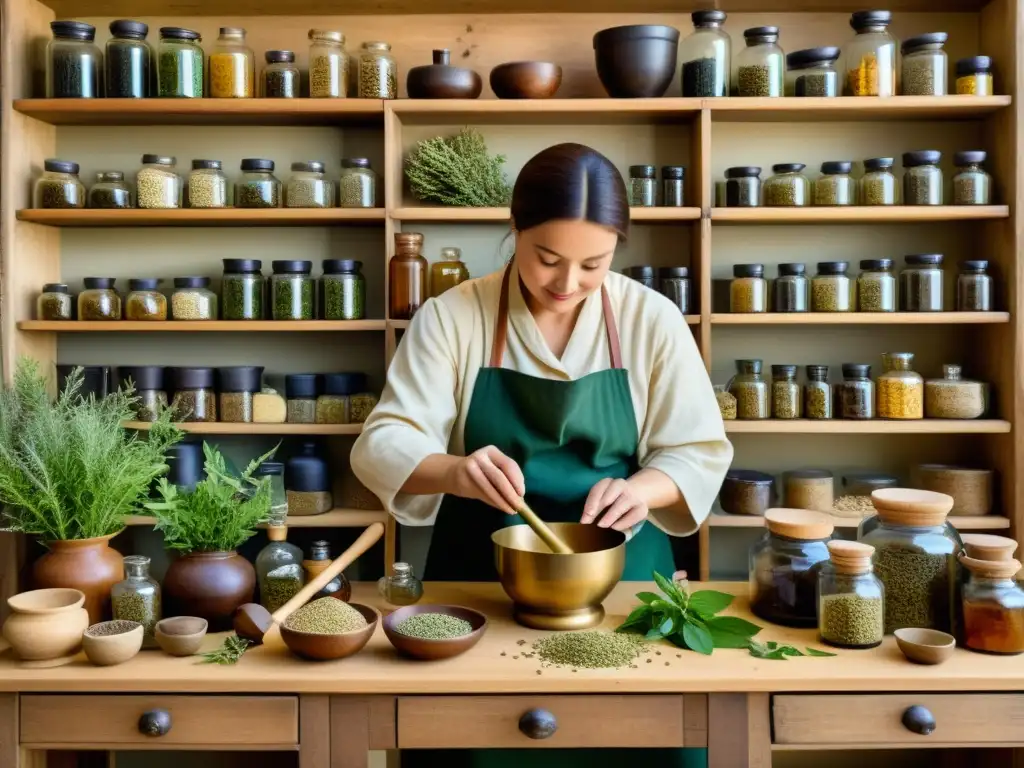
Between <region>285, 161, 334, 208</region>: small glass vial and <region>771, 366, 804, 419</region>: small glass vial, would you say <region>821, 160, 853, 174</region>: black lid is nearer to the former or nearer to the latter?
<region>771, 366, 804, 419</region>: small glass vial

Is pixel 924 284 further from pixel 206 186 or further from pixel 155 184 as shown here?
pixel 155 184

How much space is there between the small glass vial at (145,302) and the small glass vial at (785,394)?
1870 mm

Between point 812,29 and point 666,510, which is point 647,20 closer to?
point 812,29

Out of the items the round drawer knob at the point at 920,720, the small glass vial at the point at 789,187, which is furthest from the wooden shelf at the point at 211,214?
the round drawer knob at the point at 920,720

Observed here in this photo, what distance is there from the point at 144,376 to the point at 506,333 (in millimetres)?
1311

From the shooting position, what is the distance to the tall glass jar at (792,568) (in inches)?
62.7

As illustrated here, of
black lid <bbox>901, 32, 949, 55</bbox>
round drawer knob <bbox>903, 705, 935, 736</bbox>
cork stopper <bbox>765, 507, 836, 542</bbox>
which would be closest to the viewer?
round drawer knob <bbox>903, 705, 935, 736</bbox>

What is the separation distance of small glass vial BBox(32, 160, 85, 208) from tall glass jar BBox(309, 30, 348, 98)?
2.53ft

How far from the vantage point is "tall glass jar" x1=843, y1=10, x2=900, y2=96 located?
263cm

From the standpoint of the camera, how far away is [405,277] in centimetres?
268

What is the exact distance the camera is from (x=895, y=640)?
152cm

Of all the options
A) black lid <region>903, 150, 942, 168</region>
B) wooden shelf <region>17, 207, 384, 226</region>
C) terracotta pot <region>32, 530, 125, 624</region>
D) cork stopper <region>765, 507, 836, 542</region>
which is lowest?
terracotta pot <region>32, 530, 125, 624</region>

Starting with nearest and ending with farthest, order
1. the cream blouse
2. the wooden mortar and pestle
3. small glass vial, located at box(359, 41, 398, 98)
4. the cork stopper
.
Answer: the wooden mortar and pestle, the cork stopper, the cream blouse, small glass vial, located at box(359, 41, 398, 98)

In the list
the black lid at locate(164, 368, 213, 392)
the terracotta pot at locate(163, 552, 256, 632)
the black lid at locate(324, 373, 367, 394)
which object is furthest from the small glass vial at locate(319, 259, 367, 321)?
the terracotta pot at locate(163, 552, 256, 632)
